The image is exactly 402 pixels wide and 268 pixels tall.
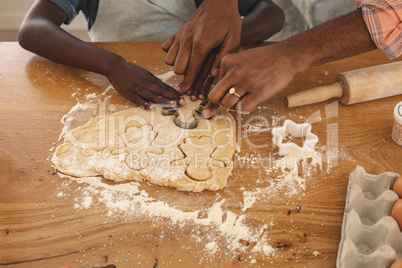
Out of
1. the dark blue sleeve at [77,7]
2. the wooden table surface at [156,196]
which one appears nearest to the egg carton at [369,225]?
the wooden table surface at [156,196]

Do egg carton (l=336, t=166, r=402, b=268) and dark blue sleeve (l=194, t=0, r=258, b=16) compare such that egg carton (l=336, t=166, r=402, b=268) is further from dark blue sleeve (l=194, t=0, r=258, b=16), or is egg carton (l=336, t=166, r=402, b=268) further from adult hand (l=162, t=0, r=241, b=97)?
dark blue sleeve (l=194, t=0, r=258, b=16)

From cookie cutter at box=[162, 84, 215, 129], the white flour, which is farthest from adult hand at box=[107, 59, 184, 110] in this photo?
the white flour

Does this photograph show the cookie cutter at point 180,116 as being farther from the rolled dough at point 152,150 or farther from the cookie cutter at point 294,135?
the cookie cutter at point 294,135

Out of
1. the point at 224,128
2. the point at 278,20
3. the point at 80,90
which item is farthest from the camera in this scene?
the point at 278,20

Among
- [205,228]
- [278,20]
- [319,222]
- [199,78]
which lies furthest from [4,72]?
[319,222]

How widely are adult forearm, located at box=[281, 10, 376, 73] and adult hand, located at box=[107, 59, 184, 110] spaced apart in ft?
1.42

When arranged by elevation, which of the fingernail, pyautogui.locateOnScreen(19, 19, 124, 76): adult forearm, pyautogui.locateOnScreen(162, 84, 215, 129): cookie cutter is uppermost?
the fingernail

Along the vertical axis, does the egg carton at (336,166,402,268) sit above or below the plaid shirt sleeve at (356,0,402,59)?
below

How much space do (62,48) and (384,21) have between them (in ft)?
3.92

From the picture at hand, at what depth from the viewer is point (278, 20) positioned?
180 centimetres

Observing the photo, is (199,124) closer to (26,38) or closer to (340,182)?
(340,182)

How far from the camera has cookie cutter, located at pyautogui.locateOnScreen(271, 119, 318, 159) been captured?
1207mm

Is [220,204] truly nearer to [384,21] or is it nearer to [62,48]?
[384,21]

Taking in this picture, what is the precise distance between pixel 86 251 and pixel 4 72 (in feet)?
3.32
